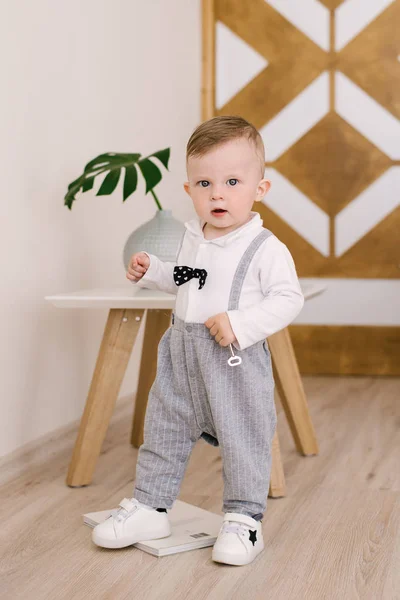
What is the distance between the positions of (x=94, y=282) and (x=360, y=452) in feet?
2.56

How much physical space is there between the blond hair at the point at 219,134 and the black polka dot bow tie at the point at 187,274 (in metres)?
0.18

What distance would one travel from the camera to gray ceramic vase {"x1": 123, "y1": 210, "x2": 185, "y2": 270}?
1800 mm


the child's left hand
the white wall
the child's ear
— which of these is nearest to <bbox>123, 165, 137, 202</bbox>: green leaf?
the white wall

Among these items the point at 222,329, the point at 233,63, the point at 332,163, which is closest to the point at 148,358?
the point at 222,329

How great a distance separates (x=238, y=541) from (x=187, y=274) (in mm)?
411

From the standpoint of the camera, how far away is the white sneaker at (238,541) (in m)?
1.23

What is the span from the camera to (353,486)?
5.41 feet

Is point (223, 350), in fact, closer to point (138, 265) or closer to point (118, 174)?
point (138, 265)

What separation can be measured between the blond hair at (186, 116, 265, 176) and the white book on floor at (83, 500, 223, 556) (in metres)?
0.60

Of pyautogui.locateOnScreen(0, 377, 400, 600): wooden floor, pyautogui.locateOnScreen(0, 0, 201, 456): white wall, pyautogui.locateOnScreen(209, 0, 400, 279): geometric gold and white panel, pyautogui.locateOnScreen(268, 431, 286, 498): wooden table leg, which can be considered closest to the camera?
pyautogui.locateOnScreen(0, 377, 400, 600): wooden floor

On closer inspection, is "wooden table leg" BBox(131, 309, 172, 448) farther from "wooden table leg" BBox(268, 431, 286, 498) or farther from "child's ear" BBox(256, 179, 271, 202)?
"child's ear" BBox(256, 179, 271, 202)

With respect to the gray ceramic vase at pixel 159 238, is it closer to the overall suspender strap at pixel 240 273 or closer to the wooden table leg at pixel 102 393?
the wooden table leg at pixel 102 393

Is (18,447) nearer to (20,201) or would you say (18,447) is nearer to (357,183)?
(20,201)

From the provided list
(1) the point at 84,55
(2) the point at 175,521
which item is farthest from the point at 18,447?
(1) the point at 84,55
